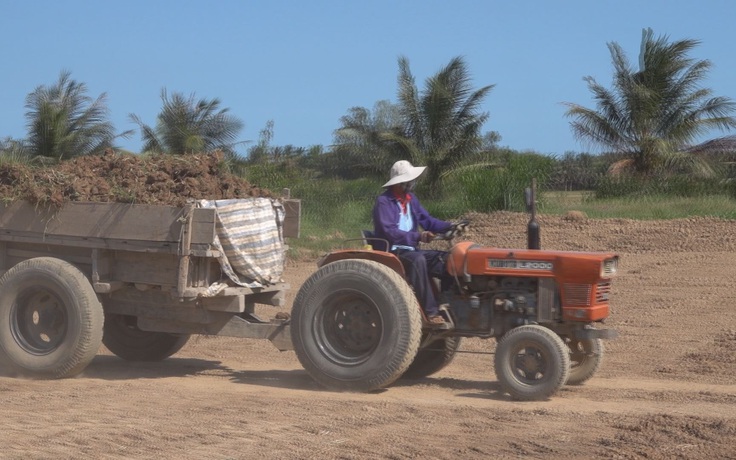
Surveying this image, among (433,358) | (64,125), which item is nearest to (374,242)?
(433,358)

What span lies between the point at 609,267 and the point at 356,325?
1952 mm

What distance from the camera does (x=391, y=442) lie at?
6230mm

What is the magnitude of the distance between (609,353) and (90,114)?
61.0ft

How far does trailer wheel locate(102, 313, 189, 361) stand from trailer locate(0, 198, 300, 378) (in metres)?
0.72

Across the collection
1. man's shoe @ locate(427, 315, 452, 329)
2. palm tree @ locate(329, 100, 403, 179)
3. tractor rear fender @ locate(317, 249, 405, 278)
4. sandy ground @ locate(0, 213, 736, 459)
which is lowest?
sandy ground @ locate(0, 213, 736, 459)

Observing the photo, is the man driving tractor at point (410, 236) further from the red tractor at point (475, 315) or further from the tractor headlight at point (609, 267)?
the tractor headlight at point (609, 267)

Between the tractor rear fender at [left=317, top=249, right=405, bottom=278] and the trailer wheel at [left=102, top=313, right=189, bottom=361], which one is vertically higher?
the tractor rear fender at [left=317, top=249, right=405, bottom=278]

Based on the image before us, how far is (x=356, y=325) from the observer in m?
8.10

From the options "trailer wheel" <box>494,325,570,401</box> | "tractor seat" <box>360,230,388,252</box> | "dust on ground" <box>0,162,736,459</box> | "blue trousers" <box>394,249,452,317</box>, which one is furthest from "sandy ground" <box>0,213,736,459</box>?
"tractor seat" <box>360,230,388,252</box>

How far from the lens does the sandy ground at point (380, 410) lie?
240 inches

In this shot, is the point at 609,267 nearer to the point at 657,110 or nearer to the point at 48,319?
the point at 48,319

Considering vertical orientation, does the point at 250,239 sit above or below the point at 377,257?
above

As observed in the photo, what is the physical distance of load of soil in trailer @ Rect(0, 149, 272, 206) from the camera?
8.59 m

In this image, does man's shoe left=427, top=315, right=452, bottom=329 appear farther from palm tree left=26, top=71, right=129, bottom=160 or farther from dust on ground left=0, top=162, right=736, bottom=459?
palm tree left=26, top=71, right=129, bottom=160
